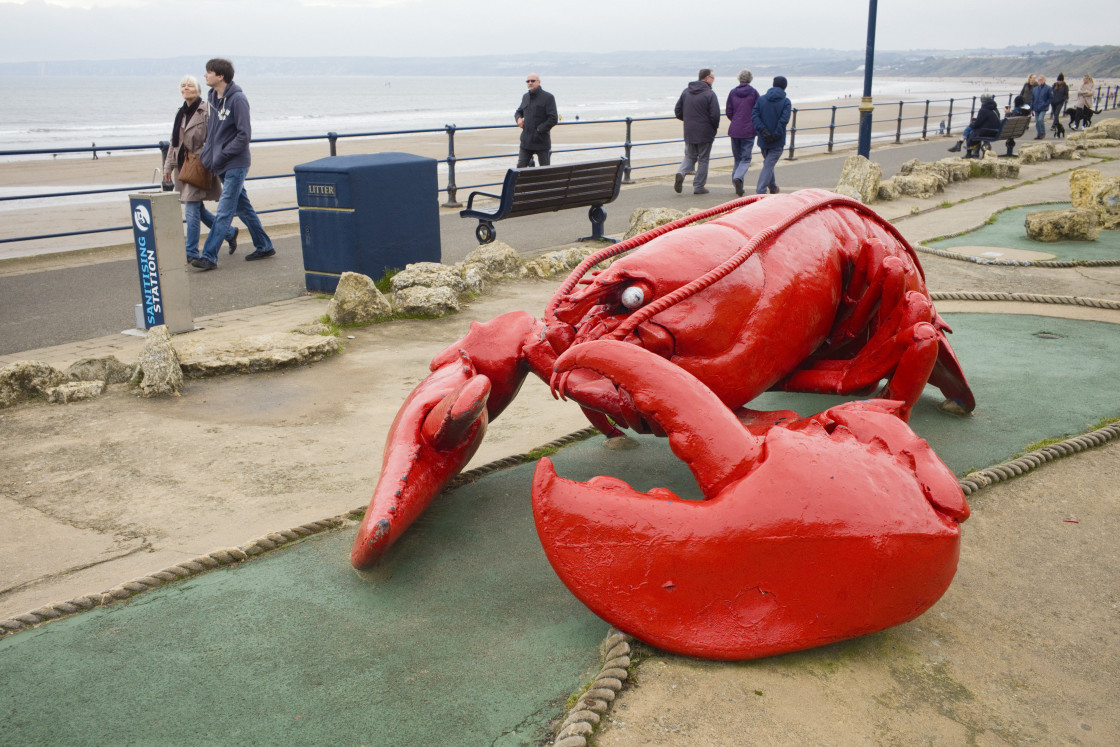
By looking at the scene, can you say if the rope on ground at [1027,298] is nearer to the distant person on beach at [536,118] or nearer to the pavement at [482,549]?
the pavement at [482,549]

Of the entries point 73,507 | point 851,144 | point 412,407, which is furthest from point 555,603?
point 851,144

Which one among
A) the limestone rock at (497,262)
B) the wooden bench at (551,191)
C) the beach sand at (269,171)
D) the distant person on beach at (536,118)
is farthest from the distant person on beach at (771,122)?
the limestone rock at (497,262)

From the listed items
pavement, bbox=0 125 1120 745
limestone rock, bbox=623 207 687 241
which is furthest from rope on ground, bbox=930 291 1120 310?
limestone rock, bbox=623 207 687 241

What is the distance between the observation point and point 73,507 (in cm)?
349

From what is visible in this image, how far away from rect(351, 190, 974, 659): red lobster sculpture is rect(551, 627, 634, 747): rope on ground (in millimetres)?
113

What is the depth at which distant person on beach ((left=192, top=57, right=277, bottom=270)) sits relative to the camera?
8.20 meters

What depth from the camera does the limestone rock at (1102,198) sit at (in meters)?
10.4

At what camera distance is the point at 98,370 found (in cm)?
500

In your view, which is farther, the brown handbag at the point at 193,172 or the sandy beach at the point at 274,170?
the sandy beach at the point at 274,170

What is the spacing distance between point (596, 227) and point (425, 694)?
8227 mm

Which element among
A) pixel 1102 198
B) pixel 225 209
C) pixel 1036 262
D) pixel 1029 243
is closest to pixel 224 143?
pixel 225 209

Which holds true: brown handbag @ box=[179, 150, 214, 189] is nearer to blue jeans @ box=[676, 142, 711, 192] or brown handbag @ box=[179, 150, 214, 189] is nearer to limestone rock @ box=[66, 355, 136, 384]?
limestone rock @ box=[66, 355, 136, 384]

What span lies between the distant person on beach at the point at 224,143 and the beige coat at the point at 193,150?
6 cm

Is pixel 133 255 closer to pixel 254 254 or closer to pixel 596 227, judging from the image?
pixel 254 254
